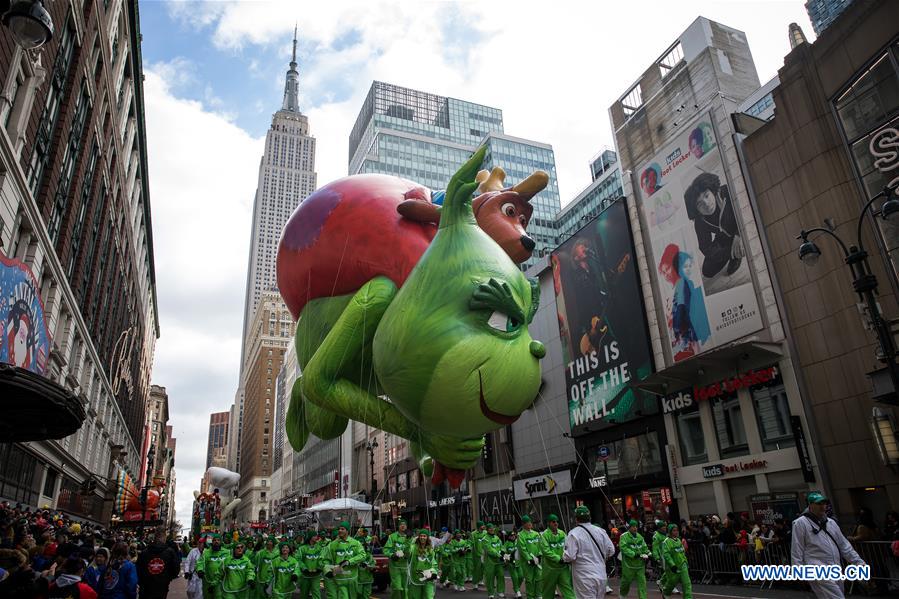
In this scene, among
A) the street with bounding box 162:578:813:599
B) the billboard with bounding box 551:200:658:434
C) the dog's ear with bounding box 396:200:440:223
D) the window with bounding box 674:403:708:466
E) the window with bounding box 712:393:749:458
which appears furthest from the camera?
the billboard with bounding box 551:200:658:434

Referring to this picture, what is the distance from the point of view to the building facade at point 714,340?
1988cm

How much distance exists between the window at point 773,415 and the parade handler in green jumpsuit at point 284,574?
52.2 ft

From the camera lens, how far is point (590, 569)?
7.64 m

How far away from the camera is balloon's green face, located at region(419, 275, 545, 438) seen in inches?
218

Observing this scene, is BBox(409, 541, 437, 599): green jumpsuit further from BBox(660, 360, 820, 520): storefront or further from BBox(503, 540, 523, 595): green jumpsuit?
BBox(660, 360, 820, 520): storefront

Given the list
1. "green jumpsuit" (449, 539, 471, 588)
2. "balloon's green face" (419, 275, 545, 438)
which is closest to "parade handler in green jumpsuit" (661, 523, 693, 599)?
"green jumpsuit" (449, 539, 471, 588)

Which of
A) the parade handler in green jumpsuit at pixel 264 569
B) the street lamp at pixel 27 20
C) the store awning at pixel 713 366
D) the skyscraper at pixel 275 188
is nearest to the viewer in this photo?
the street lamp at pixel 27 20

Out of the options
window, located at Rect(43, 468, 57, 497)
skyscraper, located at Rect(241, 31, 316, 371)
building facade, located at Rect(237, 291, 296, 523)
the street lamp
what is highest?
skyscraper, located at Rect(241, 31, 316, 371)

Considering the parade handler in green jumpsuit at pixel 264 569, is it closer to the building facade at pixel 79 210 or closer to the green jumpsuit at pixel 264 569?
the green jumpsuit at pixel 264 569

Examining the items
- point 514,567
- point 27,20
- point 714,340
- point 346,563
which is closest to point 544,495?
point 714,340

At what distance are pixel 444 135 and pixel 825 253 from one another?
79.7 meters

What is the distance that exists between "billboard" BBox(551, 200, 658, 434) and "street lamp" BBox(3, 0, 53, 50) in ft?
77.5

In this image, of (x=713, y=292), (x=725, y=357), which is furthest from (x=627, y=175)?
(x=725, y=357)

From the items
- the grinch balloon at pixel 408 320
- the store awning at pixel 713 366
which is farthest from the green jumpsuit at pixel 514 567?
the store awning at pixel 713 366
